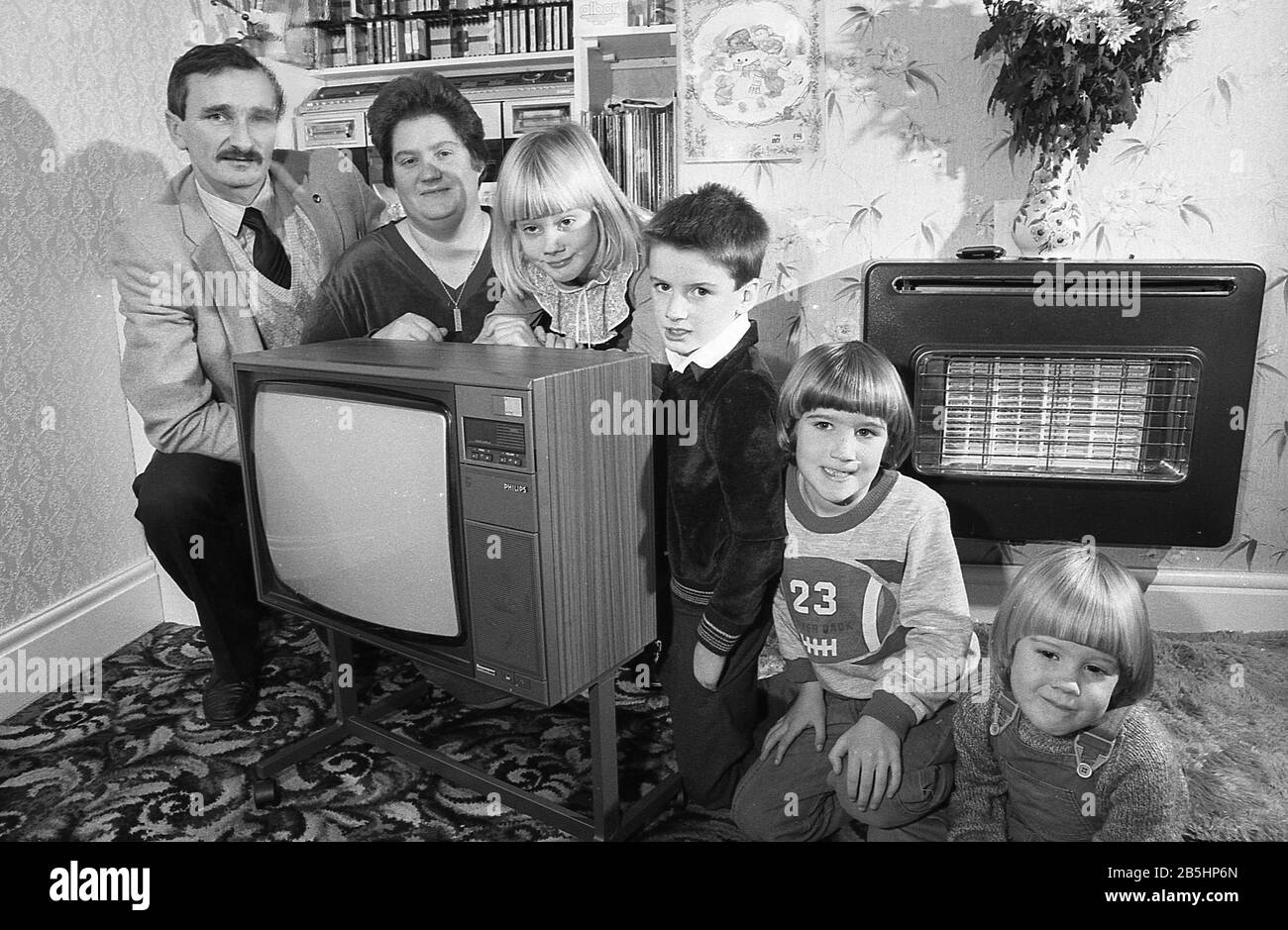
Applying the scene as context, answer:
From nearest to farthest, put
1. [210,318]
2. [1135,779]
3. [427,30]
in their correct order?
[1135,779], [210,318], [427,30]

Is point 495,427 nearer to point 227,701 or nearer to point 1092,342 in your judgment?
point 227,701

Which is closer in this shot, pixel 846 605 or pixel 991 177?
pixel 846 605

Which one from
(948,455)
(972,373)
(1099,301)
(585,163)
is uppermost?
(585,163)

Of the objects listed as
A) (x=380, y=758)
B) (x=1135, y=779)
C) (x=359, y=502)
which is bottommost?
(x=380, y=758)

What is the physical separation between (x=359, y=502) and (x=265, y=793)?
498 millimetres

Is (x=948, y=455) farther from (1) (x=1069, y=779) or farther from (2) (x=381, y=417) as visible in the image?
(2) (x=381, y=417)

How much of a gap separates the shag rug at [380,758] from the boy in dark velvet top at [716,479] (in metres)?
0.15

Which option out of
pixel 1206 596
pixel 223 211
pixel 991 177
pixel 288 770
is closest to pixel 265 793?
Answer: pixel 288 770

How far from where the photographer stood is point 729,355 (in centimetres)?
128

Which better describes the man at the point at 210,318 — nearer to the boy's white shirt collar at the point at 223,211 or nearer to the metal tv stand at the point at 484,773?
the boy's white shirt collar at the point at 223,211

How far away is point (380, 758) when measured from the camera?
152 centimetres

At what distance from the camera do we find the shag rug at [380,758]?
1335 millimetres

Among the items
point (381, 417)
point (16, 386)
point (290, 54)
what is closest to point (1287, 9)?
point (381, 417)

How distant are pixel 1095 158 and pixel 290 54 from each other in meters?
2.01
